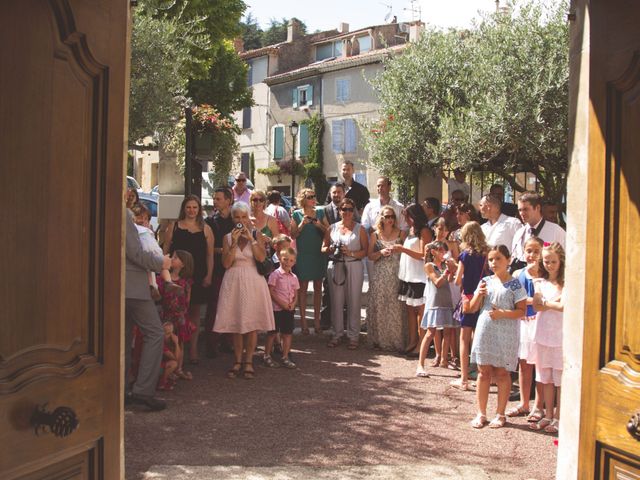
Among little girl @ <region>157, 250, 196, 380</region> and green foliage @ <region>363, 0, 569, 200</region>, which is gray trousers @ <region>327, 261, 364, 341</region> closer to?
little girl @ <region>157, 250, 196, 380</region>

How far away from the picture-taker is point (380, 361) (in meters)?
9.16

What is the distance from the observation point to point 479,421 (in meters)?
6.43

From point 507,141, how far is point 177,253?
747 cm

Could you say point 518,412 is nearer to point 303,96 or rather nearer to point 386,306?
point 386,306

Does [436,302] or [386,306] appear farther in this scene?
[386,306]

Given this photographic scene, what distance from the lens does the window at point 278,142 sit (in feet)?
155

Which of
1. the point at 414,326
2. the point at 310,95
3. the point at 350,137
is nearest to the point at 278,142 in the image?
the point at 310,95

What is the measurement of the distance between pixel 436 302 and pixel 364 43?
3666 centimetres

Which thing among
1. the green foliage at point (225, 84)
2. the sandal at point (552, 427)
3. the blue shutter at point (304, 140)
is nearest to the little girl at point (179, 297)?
the sandal at point (552, 427)

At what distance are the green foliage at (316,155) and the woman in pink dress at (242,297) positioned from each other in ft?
117

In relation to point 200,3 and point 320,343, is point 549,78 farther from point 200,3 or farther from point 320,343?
point 200,3

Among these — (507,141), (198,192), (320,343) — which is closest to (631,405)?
(320,343)

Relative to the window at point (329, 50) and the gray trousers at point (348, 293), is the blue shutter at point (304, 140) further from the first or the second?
the gray trousers at point (348, 293)

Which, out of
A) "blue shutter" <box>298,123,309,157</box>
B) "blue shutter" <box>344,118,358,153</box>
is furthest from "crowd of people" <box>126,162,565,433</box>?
"blue shutter" <box>298,123,309,157</box>
